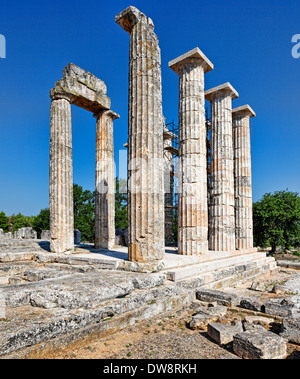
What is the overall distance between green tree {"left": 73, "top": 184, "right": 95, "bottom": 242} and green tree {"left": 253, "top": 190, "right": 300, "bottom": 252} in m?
15.9

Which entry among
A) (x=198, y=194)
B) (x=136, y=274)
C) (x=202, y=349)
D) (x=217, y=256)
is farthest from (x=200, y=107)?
(x=202, y=349)

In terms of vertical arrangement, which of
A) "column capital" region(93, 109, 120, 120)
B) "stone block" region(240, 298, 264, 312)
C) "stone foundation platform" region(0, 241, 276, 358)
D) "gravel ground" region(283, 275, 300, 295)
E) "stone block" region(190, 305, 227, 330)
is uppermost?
"column capital" region(93, 109, 120, 120)

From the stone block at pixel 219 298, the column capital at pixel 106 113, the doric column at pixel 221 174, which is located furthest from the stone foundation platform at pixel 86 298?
the column capital at pixel 106 113

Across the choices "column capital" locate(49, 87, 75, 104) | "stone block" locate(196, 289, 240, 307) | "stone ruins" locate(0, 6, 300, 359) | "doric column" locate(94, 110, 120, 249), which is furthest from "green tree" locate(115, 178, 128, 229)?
"stone block" locate(196, 289, 240, 307)

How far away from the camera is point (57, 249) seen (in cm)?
1030

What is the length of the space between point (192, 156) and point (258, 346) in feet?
26.0

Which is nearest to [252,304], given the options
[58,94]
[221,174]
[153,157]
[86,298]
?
[86,298]

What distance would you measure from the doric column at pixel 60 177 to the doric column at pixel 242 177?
895 centimetres

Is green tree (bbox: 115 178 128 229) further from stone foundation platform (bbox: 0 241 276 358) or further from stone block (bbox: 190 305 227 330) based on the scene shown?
stone block (bbox: 190 305 227 330)

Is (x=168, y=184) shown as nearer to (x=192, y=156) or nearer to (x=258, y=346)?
(x=192, y=156)

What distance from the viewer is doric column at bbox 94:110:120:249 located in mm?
12195

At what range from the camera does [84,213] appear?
2884 centimetres
